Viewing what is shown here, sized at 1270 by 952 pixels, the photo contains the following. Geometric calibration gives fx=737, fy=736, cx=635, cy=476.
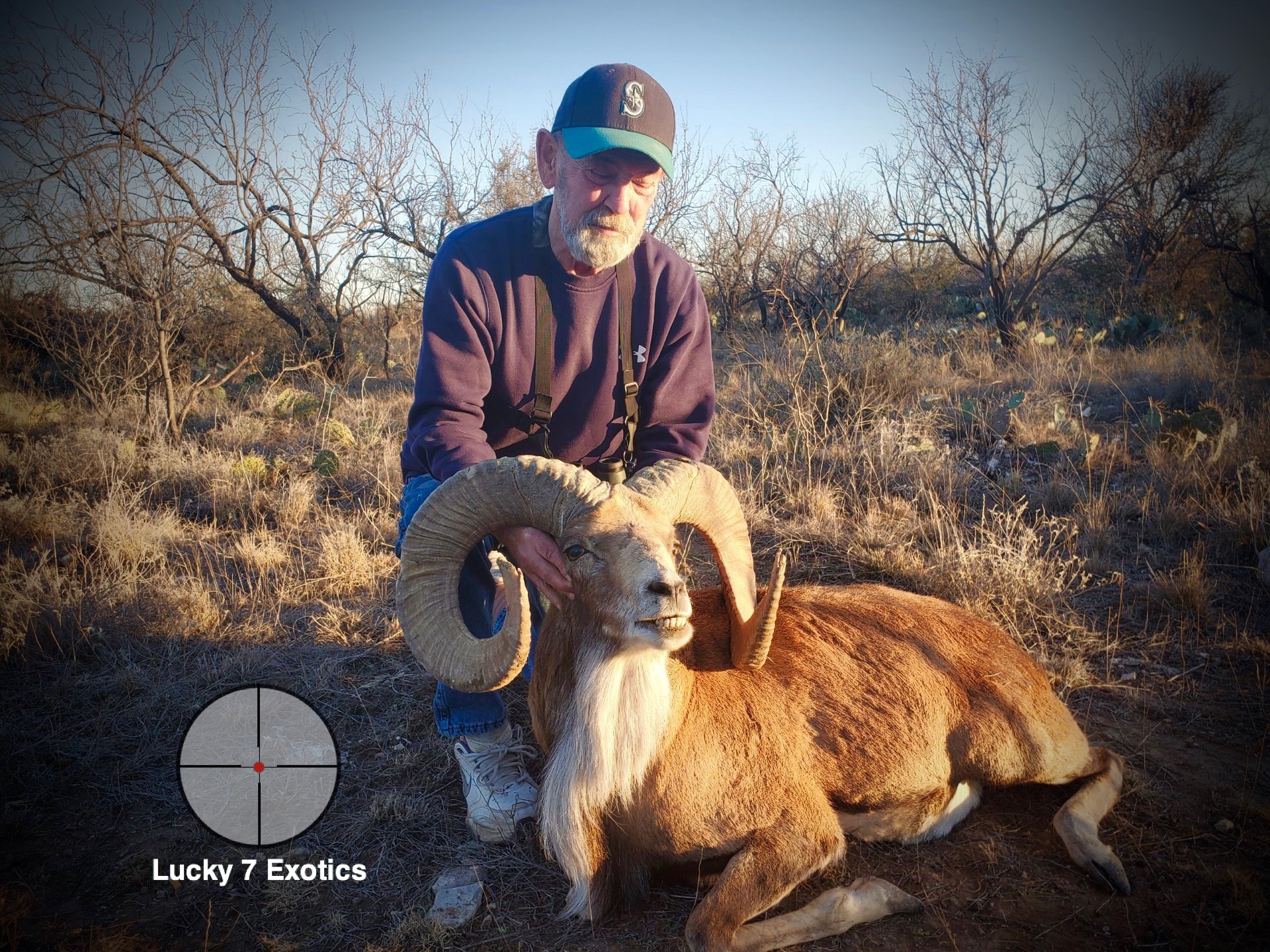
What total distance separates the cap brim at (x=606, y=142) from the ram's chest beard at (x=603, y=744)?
7.23 ft

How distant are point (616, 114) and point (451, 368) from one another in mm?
1366

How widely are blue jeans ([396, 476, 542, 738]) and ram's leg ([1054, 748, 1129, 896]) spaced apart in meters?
2.32

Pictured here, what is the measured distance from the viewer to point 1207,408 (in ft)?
21.8

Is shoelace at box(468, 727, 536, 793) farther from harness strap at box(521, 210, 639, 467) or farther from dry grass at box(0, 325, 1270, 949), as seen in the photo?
harness strap at box(521, 210, 639, 467)

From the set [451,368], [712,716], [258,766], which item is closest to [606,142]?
[451,368]

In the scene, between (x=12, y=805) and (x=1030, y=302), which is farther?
(x=1030, y=302)

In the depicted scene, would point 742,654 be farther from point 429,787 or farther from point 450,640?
point 429,787

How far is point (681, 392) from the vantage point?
3.97 metres

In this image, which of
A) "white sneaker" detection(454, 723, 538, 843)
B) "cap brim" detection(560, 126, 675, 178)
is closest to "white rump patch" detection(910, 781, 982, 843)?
"white sneaker" detection(454, 723, 538, 843)

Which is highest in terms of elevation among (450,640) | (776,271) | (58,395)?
(776,271)

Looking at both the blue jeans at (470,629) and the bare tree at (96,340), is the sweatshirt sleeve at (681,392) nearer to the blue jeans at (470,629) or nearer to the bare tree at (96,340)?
the blue jeans at (470,629)

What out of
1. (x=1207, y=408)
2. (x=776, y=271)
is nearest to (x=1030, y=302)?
(x=776, y=271)

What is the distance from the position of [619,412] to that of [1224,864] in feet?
10.3

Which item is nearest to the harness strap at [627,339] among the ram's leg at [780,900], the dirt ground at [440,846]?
the dirt ground at [440,846]
